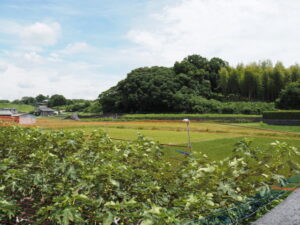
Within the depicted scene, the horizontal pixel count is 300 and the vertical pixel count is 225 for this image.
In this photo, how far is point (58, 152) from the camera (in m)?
3.81

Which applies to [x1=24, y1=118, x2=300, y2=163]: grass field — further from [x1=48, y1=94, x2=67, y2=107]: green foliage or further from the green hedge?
[x1=48, y1=94, x2=67, y2=107]: green foliage

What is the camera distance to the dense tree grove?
4547 cm

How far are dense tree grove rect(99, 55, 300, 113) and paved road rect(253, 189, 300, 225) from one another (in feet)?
131

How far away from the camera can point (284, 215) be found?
2.53m

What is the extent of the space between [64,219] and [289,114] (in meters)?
26.7

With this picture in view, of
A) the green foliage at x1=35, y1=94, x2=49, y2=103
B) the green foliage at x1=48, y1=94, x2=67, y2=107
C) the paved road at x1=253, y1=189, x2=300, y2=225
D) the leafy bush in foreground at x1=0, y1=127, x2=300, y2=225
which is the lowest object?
the paved road at x1=253, y1=189, x2=300, y2=225

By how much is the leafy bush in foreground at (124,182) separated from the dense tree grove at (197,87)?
3968cm

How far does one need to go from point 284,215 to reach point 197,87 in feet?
160

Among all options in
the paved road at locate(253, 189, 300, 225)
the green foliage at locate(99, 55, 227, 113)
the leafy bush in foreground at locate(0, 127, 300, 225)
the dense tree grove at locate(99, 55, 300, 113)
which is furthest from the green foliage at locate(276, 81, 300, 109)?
the paved road at locate(253, 189, 300, 225)

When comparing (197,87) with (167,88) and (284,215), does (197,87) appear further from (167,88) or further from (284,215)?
(284,215)

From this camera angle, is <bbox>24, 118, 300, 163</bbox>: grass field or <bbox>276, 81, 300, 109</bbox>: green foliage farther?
<bbox>276, 81, 300, 109</bbox>: green foliage

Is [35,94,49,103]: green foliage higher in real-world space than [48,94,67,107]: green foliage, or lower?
A: higher

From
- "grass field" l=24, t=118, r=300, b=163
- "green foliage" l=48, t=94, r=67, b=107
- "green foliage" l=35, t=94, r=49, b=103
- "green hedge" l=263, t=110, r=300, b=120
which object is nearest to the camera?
"grass field" l=24, t=118, r=300, b=163

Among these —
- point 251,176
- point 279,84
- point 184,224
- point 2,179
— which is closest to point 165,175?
point 251,176
